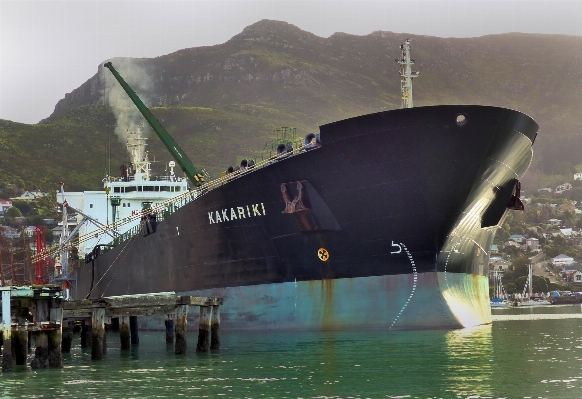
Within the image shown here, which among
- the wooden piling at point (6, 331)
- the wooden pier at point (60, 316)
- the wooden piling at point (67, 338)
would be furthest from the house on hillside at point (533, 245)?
the wooden piling at point (6, 331)

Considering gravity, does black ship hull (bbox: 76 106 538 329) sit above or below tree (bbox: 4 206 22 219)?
below

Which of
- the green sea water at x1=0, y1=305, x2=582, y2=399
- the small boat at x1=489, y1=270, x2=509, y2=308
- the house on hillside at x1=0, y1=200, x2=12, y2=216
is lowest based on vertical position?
the green sea water at x1=0, y1=305, x2=582, y2=399

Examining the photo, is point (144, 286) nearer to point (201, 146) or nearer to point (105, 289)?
point (105, 289)

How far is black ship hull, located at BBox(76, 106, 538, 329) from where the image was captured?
28812 millimetres

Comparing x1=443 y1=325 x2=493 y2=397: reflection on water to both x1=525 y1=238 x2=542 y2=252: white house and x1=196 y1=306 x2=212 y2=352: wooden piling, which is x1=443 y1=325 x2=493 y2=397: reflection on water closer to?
x1=196 y1=306 x2=212 y2=352: wooden piling

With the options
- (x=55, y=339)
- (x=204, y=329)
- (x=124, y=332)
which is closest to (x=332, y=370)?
(x=204, y=329)

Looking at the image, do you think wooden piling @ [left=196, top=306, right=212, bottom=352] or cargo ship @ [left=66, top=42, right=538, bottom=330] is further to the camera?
cargo ship @ [left=66, top=42, right=538, bottom=330]

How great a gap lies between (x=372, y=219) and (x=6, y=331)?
11.7m

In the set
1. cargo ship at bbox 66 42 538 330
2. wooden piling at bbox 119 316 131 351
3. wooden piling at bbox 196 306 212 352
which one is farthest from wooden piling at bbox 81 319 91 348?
wooden piling at bbox 196 306 212 352

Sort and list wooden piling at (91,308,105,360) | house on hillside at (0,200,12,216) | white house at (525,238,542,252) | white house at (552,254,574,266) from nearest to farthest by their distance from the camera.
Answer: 1. wooden piling at (91,308,105,360)
2. house on hillside at (0,200,12,216)
3. white house at (552,254,574,266)
4. white house at (525,238,542,252)

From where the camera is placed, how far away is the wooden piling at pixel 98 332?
25.1 metres

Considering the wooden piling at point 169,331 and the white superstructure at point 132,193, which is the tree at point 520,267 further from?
the wooden piling at point 169,331

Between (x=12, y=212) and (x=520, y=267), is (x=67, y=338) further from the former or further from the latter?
(x=12, y=212)

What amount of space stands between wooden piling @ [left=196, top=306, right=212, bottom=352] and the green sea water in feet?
1.10
